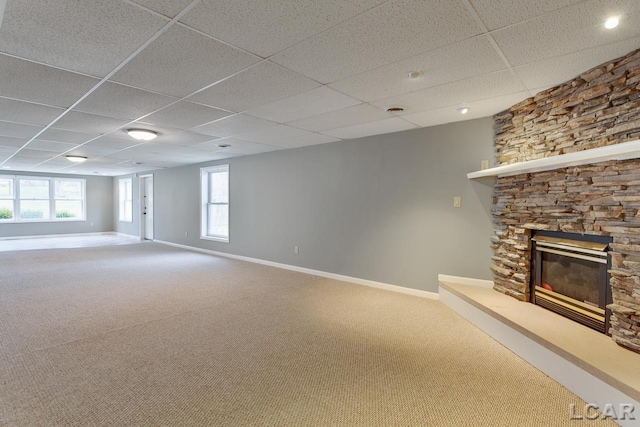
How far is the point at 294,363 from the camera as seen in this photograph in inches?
96.6

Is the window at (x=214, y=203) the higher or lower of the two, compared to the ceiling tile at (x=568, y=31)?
lower

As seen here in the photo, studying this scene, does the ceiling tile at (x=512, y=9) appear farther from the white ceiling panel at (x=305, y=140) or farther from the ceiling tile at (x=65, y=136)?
the ceiling tile at (x=65, y=136)

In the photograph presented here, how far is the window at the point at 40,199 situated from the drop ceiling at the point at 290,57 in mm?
8405

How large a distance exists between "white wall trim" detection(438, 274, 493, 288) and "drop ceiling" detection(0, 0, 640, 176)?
6.40 feet

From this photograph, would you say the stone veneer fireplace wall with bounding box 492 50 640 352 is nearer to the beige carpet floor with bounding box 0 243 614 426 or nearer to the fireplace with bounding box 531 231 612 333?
the fireplace with bounding box 531 231 612 333

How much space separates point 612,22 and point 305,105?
2406 mm

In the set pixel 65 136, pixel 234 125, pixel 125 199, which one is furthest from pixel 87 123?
pixel 125 199

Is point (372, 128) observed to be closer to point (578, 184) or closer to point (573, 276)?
point (578, 184)

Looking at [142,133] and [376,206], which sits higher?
[142,133]

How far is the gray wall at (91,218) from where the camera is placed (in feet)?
34.3

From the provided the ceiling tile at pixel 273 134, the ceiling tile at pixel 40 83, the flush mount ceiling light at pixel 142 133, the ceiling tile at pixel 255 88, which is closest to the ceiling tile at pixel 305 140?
the ceiling tile at pixel 273 134

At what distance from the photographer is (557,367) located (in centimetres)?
224

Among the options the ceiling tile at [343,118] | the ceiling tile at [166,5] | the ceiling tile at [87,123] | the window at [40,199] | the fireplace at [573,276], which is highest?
the ceiling tile at [343,118]

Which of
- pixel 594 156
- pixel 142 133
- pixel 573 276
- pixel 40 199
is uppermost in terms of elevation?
pixel 142 133
